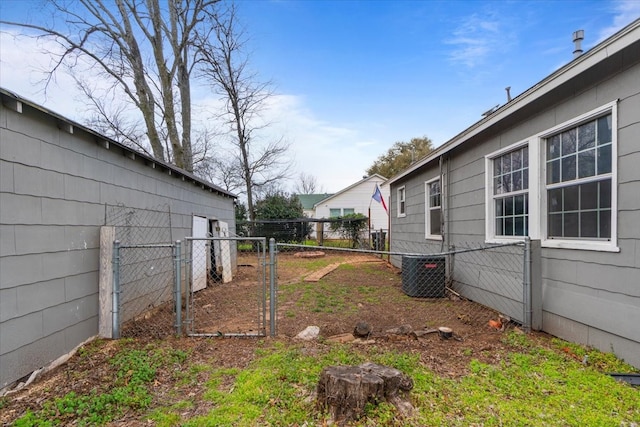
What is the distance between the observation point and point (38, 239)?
3.14 m

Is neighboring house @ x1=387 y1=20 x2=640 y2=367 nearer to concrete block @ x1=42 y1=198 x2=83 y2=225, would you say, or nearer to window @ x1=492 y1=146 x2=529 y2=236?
window @ x1=492 y1=146 x2=529 y2=236

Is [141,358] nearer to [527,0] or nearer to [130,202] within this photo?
[130,202]

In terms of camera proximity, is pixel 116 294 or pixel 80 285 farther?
pixel 116 294

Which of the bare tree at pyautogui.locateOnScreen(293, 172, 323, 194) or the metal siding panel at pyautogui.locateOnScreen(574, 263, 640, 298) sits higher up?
the bare tree at pyautogui.locateOnScreen(293, 172, 323, 194)

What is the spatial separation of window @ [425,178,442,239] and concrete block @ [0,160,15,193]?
→ 284 inches

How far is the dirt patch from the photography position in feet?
9.24

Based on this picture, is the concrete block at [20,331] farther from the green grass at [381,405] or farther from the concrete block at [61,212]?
the concrete block at [61,212]

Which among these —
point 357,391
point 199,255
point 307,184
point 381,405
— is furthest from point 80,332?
point 307,184

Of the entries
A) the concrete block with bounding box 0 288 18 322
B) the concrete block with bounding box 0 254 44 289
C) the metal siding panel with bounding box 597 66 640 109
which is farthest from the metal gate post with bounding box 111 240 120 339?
the metal siding panel with bounding box 597 66 640 109

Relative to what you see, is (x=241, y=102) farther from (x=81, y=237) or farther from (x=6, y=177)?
(x=6, y=177)

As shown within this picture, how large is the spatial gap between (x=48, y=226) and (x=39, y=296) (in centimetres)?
69

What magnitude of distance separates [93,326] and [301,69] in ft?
37.0

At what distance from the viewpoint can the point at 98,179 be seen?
4.21 metres

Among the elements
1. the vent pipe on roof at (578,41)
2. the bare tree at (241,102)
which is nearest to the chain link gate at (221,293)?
the vent pipe on roof at (578,41)
